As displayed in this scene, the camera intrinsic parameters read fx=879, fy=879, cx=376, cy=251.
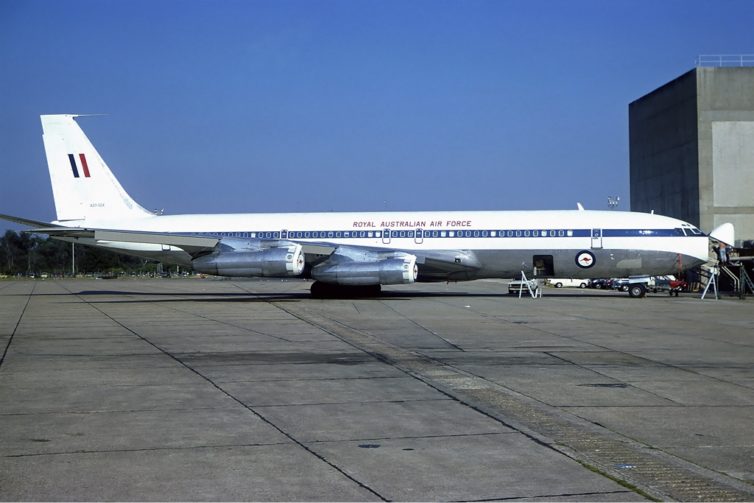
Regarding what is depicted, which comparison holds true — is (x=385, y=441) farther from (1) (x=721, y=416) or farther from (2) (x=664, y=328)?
(2) (x=664, y=328)

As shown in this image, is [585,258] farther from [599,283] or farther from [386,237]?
[599,283]

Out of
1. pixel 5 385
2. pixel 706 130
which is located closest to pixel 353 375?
pixel 5 385

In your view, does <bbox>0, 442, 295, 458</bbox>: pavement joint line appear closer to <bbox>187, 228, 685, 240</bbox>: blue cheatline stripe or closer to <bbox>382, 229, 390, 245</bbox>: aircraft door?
<bbox>187, 228, 685, 240</bbox>: blue cheatline stripe

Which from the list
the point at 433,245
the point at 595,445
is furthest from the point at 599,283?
the point at 595,445

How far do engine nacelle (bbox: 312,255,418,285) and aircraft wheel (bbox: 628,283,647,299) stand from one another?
10.7 meters

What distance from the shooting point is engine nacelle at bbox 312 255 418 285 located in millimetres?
31516

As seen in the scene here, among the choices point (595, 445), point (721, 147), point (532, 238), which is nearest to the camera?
point (595, 445)

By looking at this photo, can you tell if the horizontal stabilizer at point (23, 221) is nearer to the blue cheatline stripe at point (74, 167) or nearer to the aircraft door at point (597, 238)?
the blue cheatline stripe at point (74, 167)

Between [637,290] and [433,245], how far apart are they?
952 cm

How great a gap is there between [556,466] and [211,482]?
2863mm

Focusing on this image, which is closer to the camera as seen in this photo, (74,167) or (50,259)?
(74,167)

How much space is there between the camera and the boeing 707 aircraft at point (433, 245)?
3228 cm

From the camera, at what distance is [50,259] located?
155250 millimetres

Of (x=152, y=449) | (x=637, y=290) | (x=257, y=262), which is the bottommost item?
(x=152, y=449)
